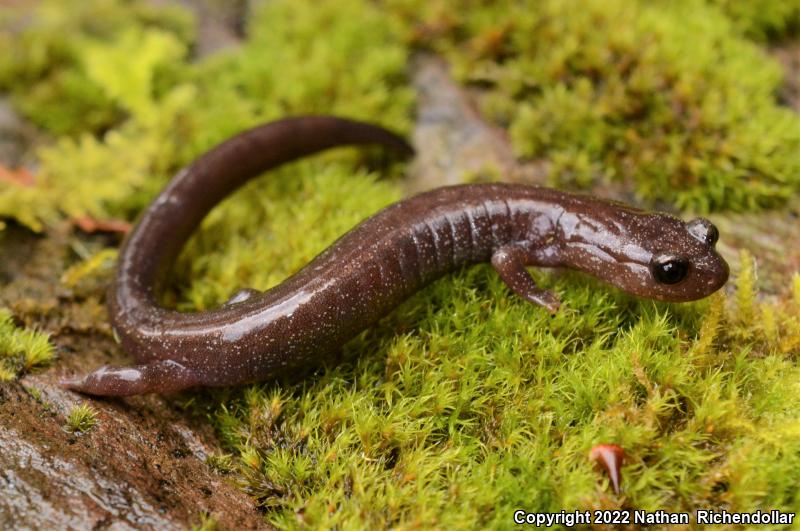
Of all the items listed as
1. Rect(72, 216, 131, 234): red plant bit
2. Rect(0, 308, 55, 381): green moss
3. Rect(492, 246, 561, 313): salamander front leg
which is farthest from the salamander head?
Rect(72, 216, 131, 234): red plant bit

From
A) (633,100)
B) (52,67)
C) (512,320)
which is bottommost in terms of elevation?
(512,320)

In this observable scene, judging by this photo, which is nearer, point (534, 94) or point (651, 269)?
point (651, 269)

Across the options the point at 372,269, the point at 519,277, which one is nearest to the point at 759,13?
the point at 519,277

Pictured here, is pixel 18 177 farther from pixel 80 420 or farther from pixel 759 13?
pixel 759 13

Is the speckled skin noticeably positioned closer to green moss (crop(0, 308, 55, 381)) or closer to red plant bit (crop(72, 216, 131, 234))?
green moss (crop(0, 308, 55, 381))

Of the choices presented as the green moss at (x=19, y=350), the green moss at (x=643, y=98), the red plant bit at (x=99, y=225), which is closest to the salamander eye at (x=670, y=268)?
the green moss at (x=643, y=98)

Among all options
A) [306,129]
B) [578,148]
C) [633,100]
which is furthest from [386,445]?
[633,100]

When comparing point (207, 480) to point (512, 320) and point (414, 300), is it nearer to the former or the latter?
point (414, 300)

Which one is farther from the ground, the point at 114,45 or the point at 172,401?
the point at 114,45
